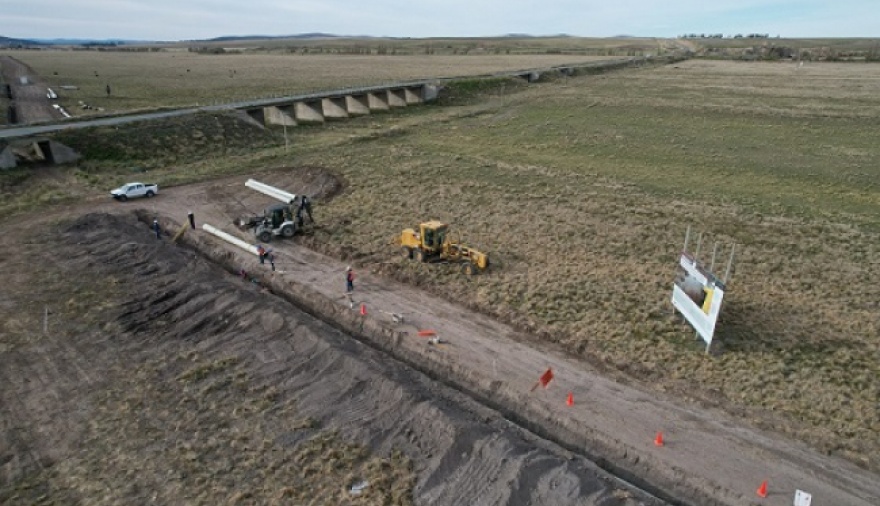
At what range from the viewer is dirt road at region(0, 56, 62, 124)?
6088 centimetres

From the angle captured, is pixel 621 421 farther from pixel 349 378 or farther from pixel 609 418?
pixel 349 378

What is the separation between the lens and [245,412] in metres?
15.9

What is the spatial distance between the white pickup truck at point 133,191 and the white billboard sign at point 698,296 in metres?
32.8

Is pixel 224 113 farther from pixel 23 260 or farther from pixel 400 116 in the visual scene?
pixel 23 260

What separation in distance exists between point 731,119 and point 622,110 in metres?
12.4

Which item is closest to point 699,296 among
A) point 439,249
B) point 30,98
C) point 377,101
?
point 439,249

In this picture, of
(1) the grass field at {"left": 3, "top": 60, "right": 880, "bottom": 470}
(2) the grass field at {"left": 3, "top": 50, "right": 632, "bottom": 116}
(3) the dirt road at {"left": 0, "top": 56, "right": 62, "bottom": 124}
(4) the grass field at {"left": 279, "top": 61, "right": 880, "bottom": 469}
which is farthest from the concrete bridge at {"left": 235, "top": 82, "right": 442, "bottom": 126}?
(3) the dirt road at {"left": 0, "top": 56, "right": 62, "bottom": 124}

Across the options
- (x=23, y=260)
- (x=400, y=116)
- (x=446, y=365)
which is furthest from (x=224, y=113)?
(x=446, y=365)

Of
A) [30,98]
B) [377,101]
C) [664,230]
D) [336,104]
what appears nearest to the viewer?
[664,230]

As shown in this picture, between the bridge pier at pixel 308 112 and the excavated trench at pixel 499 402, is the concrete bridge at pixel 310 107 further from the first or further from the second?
the excavated trench at pixel 499 402

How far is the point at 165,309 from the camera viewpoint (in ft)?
71.5

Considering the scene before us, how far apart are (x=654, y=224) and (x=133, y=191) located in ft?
107

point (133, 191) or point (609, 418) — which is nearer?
point (609, 418)

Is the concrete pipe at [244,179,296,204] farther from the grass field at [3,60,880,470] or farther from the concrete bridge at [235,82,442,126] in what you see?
the concrete bridge at [235,82,442,126]
